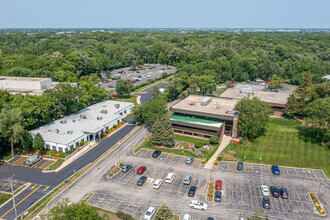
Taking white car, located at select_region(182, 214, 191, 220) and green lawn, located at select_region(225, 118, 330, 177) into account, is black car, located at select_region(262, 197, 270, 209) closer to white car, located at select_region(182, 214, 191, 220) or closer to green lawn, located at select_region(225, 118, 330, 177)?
white car, located at select_region(182, 214, 191, 220)

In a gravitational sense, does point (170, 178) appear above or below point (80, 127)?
below

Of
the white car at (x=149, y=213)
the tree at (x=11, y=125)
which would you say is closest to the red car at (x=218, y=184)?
the white car at (x=149, y=213)

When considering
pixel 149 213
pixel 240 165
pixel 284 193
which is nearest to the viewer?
pixel 149 213

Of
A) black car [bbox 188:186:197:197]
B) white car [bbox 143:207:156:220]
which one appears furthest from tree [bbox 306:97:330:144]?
white car [bbox 143:207:156:220]

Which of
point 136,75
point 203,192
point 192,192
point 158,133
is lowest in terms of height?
point 203,192

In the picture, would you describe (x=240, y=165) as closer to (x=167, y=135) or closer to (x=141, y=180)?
(x=167, y=135)

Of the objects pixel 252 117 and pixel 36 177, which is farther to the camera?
pixel 252 117

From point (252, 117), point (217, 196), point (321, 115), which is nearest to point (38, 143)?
point (217, 196)

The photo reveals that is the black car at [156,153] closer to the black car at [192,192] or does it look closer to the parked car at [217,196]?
the black car at [192,192]
